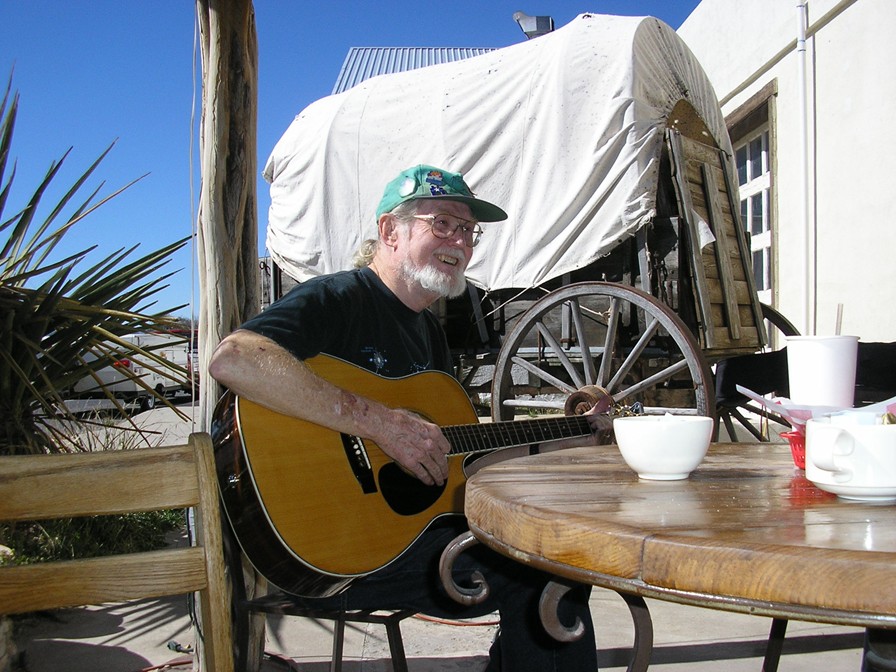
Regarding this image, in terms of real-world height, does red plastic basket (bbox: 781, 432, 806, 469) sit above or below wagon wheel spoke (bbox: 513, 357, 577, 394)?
above

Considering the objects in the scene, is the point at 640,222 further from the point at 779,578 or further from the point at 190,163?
the point at 779,578

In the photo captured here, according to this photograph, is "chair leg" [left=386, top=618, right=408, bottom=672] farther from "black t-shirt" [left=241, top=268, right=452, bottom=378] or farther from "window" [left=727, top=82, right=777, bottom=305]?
"window" [left=727, top=82, right=777, bottom=305]

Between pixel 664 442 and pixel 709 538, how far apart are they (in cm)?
34

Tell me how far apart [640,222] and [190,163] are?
271 centimetres

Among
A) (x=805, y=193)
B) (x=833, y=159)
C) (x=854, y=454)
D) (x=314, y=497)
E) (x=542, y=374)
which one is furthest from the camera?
(x=805, y=193)

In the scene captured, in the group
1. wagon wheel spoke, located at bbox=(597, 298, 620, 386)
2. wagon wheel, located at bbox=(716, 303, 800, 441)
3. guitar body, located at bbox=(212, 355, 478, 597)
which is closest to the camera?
guitar body, located at bbox=(212, 355, 478, 597)

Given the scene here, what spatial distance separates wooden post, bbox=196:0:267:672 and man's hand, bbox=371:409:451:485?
2.72ft

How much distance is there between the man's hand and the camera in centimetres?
181

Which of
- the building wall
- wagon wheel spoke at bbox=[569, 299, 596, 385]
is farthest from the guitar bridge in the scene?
the building wall

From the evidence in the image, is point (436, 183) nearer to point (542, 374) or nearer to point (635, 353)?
point (635, 353)

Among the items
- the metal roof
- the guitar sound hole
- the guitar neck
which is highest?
the metal roof

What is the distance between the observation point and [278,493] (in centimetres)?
162

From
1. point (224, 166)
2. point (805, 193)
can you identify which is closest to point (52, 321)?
point (224, 166)

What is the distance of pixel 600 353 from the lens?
4.54m
